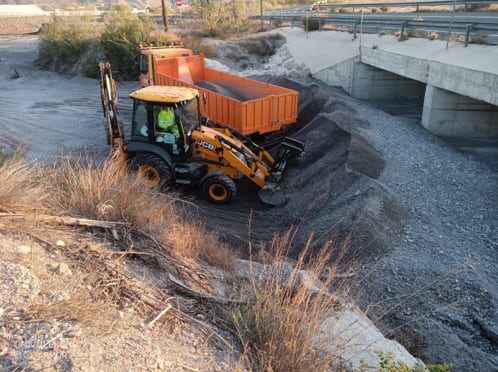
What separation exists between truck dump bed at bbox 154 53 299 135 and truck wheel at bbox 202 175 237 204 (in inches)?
76.3

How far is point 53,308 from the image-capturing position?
377cm

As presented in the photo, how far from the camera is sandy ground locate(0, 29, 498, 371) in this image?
6.05 meters

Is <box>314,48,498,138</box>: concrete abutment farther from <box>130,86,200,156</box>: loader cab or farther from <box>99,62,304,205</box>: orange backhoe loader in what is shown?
<box>130,86,200,156</box>: loader cab

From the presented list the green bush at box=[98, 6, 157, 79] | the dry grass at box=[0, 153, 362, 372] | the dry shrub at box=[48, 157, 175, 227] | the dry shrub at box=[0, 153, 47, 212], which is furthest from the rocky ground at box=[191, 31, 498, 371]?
the green bush at box=[98, 6, 157, 79]

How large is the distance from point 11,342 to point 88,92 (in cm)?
2035

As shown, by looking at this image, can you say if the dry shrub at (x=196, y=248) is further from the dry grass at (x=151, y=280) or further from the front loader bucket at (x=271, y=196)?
the front loader bucket at (x=271, y=196)

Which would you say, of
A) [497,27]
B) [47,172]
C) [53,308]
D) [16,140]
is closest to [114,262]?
[53,308]

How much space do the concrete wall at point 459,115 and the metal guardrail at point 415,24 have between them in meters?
1.84

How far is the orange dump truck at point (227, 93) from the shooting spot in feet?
39.6

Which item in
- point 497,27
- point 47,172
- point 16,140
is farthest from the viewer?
point 16,140

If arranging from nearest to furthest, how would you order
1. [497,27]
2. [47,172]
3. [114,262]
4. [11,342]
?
[11,342], [114,262], [47,172], [497,27]

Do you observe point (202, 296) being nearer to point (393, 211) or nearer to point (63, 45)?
point (393, 211)

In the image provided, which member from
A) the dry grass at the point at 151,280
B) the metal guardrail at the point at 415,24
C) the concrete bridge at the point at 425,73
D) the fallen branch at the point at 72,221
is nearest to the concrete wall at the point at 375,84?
the concrete bridge at the point at 425,73

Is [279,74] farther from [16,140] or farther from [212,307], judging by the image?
[212,307]
